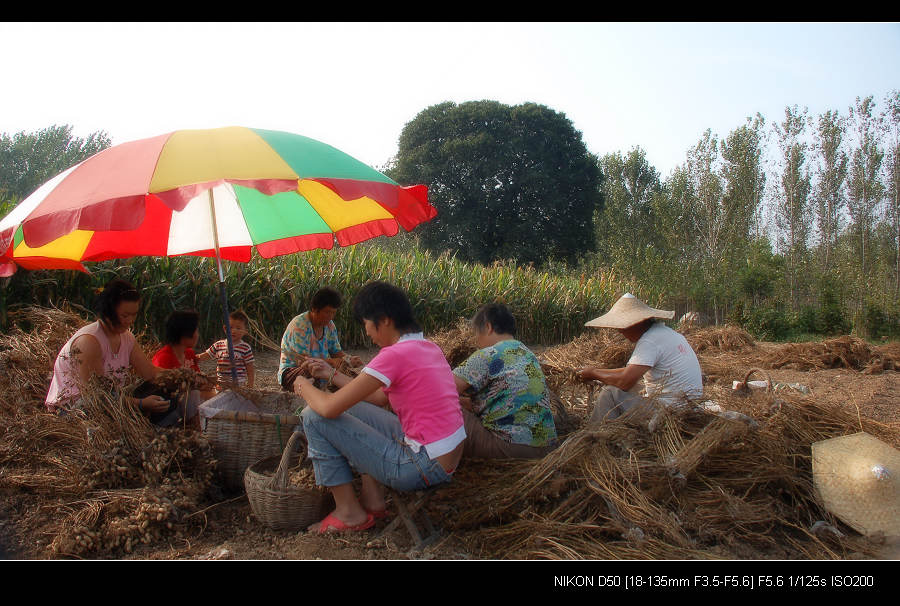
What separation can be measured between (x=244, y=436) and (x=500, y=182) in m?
24.6

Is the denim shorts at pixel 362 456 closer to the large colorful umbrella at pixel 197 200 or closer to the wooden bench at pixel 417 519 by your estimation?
the wooden bench at pixel 417 519

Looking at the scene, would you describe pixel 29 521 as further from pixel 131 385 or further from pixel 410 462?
pixel 410 462

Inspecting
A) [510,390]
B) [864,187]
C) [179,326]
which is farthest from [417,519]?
[864,187]

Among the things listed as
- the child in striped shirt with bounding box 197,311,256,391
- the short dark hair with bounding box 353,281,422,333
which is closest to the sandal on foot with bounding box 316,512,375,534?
the short dark hair with bounding box 353,281,422,333

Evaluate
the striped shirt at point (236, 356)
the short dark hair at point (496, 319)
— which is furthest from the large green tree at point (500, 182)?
the short dark hair at point (496, 319)

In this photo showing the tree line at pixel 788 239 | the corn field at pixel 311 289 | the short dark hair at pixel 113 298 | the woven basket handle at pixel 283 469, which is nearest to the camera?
the woven basket handle at pixel 283 469

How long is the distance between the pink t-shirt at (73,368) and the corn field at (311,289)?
0.79 meters

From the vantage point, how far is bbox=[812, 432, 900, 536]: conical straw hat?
2473 millimetres

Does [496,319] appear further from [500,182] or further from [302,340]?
[500,182]

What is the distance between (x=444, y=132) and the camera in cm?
2723

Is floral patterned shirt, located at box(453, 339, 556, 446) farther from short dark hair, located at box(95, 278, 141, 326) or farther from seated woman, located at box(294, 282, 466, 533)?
short dark hair, located at box(95, 278, 141, 326)

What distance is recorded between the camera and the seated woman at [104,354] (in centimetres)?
324

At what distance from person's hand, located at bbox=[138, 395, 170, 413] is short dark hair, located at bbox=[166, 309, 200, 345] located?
0.79 m
